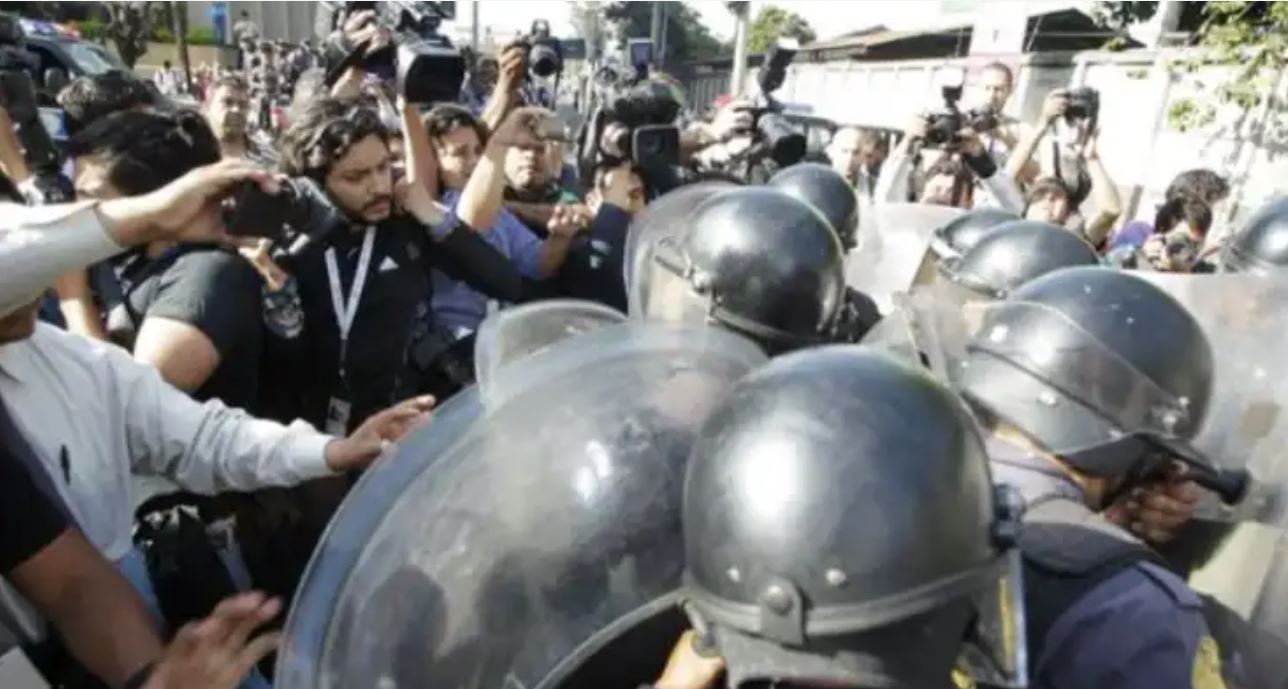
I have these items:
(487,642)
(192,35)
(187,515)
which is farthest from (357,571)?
(192,35)

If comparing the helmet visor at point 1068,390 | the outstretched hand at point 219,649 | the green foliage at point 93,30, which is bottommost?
the green foliage at point 93,30

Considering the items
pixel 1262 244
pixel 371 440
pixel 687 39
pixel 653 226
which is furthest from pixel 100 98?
pixel 687 39

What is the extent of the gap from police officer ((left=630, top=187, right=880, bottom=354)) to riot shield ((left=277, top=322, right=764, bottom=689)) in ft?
3.12

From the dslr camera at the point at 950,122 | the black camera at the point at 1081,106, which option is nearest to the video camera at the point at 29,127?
the dslr camera at the point at 950,122

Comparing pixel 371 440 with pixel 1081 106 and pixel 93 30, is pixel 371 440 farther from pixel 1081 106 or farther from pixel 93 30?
pixel 93 30

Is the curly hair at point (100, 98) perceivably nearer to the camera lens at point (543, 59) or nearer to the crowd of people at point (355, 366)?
the crowd of people at point (355, 366)

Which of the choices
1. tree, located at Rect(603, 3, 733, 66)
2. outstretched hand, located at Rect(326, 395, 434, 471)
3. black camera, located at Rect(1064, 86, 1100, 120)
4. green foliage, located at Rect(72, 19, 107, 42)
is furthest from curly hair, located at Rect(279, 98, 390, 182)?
green foliage, located at Rect(72, 19, 107, 42)

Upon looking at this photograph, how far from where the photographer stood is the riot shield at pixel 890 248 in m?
4.05

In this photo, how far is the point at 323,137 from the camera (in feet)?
9.39

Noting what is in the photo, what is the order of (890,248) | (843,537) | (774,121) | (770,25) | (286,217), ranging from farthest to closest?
1. (770,25)
2. (774,121)
3. (890,248)
4. (286,217)
5. (843,537)

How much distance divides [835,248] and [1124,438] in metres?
0.96

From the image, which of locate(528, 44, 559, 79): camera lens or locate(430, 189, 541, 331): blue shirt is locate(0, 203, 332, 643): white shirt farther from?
locate(528, 44, 559, 79): camera lens

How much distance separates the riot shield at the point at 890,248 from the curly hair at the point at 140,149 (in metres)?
2.30

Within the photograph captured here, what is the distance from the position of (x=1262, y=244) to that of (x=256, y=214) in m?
3.13
